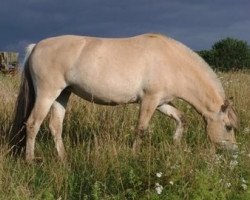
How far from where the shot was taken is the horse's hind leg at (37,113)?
7973mm

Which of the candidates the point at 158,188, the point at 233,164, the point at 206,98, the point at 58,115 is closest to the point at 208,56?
the point at 206,98

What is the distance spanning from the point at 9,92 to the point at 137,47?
14.1ft

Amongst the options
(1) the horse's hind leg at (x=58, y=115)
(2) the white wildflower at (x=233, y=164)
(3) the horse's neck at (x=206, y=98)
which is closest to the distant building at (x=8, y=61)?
(1) the horse's hind leg at (x=58, y=115)

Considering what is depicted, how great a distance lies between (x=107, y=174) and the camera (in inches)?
241

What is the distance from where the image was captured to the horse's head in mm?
8023

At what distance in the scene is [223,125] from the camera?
318 inches

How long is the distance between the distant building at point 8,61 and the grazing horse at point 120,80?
12.4 meters

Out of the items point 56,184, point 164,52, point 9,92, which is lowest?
point 56,184

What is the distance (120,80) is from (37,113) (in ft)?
4.51

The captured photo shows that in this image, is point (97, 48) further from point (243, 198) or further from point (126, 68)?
point (243, 198)

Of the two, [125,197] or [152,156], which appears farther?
[152,156]

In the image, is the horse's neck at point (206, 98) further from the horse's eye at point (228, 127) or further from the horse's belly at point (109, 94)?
the horse's belly at point (109, 94)

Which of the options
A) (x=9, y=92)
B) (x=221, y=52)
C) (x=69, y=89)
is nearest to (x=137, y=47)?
(x=69, y=89)

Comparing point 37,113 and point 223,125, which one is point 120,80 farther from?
point 223,125
